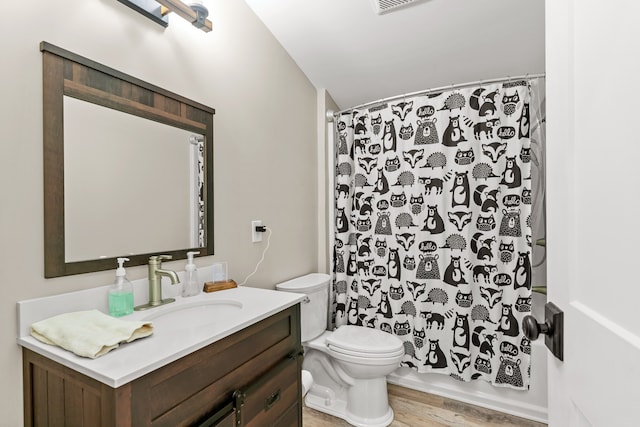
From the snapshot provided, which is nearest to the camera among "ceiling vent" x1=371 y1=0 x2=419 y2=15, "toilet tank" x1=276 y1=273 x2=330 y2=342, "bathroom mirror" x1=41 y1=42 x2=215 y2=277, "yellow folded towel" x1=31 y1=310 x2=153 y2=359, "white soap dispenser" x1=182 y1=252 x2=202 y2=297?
"yellow folded towel" x1=31 y1=310 x2=153 y2=359

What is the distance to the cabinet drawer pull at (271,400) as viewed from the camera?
1.19 m

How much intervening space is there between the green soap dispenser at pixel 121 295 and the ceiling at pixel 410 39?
1595 millimetres

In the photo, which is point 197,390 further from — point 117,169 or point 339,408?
point 339,408

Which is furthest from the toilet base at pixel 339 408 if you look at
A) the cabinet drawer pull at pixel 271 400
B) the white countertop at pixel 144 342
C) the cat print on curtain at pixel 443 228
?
the white countertop at pixel 144 342

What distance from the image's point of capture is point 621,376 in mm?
465

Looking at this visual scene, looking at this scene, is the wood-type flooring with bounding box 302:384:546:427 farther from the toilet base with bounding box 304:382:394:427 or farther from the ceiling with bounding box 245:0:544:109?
the ceiling with bounding box 245:0:544:109

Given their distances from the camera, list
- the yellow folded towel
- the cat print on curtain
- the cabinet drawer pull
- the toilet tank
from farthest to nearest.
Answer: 1. the toilet tank
2. the cat print on curtain
3. the cabinet drawer pull
4. the yellow folded towel

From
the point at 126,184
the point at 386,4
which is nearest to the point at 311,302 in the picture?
the point at 126,184

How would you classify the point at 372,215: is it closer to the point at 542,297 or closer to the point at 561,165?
the point at 542,297

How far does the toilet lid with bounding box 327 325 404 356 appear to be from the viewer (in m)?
1.83

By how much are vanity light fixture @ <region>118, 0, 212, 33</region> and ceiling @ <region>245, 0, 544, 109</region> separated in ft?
2.09

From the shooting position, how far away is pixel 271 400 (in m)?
1.21

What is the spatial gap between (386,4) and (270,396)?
6.51 ft

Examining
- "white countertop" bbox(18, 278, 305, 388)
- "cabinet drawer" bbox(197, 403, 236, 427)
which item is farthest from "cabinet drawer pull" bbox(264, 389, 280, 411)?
"white countertop" bbox(18, 278, 305, 388)
